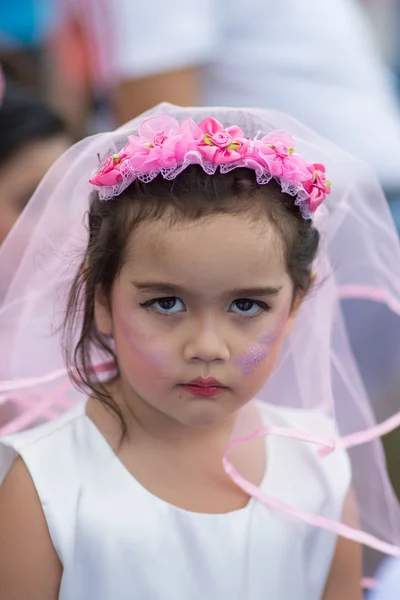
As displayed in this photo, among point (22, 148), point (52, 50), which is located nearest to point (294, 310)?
point (22, 148)

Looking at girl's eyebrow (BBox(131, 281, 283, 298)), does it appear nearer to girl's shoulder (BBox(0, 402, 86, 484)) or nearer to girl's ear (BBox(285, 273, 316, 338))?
girl's ear (BBox(285, 273, 316, 338))

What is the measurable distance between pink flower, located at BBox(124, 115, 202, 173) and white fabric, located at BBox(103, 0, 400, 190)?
3.45 feet

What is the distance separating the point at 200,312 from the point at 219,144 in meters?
0.23

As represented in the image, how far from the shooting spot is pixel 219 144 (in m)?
1.26

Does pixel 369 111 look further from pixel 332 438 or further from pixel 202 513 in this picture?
pixel 202 513

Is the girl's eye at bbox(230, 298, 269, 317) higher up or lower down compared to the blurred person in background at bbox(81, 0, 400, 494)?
lower down

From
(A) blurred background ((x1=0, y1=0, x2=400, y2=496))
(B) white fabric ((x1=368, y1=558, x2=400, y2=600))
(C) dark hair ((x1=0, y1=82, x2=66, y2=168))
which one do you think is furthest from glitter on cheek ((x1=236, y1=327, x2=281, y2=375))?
(C) dark hair ((x1=0, y1=82, x2=66, y2=168))

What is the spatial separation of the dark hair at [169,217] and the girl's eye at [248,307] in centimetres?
7

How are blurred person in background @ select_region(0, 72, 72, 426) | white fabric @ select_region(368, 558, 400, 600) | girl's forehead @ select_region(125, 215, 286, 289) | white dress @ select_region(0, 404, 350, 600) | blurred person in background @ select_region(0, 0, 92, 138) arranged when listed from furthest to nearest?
blurred person in background @ select_region(0, 0, 92, 138), blurred person in background @ select_region(0, 72, 72, 426), white fabric @ select_region(368, 558, 400, 600), white dress @ select_region(0, 404, 350, 600), girl's forehead @ select_region(125, 215, 286, 289)

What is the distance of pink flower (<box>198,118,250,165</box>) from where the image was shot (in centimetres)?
125

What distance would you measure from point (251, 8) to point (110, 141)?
1098mm

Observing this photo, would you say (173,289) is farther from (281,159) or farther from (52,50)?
(52,50)

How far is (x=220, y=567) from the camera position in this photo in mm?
1406

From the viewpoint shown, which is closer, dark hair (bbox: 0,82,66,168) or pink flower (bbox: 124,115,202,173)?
pink flower (bbox: 124,115,202,173)
